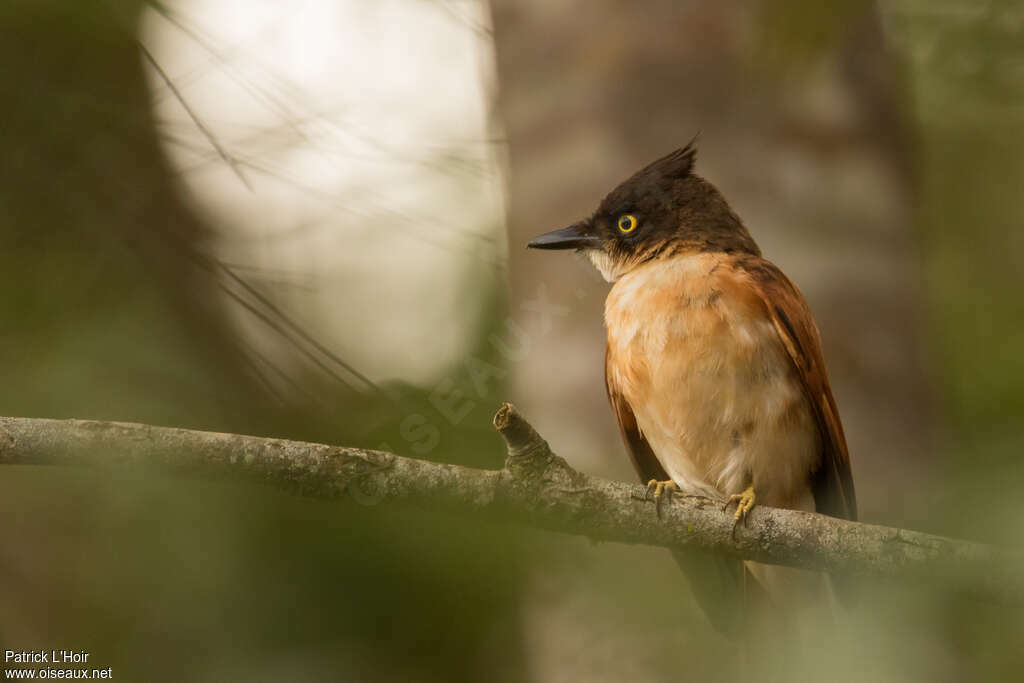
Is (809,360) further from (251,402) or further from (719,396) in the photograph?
(251,402)

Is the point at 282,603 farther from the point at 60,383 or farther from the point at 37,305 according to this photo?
the point at 37,305

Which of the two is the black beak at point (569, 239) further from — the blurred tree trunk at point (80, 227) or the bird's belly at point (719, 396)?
the blurred tree trunk at point (80, 227)

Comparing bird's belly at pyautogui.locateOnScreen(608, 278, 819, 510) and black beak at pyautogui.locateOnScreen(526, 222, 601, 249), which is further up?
black beak at pyautogui.locateOnScreen(526, 222, 601, 249)

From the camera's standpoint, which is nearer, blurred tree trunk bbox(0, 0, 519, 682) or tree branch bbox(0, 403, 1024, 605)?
tree branch bbox(0, 403, 1024, 605)

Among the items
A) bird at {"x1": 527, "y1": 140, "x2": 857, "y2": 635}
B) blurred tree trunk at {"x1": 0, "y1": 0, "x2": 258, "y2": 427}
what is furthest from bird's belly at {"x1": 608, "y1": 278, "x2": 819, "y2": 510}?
blurred tree trunk at {"x1": 0, "y1": 0, "x2": 258, "y2": 427}

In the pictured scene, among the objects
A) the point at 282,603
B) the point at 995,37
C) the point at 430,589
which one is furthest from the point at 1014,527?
the point at 282,603

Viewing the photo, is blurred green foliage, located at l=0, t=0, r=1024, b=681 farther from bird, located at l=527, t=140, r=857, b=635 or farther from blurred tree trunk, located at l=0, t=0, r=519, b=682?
bird, located at l=527, t=140, r=857, b=635

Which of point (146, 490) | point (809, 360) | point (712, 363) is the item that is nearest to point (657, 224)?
point (712, 363)
